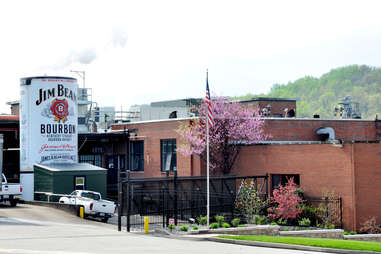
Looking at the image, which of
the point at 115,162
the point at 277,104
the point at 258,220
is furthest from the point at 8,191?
the point at 277,104

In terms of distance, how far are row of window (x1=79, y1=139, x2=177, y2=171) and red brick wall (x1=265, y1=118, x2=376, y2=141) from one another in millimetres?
7580

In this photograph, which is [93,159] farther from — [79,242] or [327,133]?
[79,242]

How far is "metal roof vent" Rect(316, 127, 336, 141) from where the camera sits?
149 ft

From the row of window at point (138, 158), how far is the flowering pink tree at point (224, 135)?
9.21 ft

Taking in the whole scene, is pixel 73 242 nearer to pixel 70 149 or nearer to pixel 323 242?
pixel 323 242

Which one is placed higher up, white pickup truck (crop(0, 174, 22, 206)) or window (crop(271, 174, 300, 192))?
window (crop(271, 174, 300, 192))

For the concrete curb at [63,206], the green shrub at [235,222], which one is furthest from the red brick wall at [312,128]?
the concrete curb at [63,206]

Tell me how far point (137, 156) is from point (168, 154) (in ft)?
16.6

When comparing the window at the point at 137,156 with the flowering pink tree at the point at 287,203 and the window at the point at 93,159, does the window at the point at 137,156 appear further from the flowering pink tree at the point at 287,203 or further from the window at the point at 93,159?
the flowering pink tree at the point at 287,203

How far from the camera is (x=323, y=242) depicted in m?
23.9

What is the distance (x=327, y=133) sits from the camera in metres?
45.8

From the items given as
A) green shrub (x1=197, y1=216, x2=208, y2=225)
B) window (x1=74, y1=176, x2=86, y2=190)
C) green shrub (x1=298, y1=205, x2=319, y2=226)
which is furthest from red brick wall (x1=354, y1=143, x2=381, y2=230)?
window (x1=74, y1=176, x2=86, y2=190)

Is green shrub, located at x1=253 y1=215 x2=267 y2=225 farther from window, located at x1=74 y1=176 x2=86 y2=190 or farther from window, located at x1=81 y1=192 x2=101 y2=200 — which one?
window, located at x1=74 y1=176 x2=86 y2=190

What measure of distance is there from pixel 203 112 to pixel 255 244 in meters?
20.2
